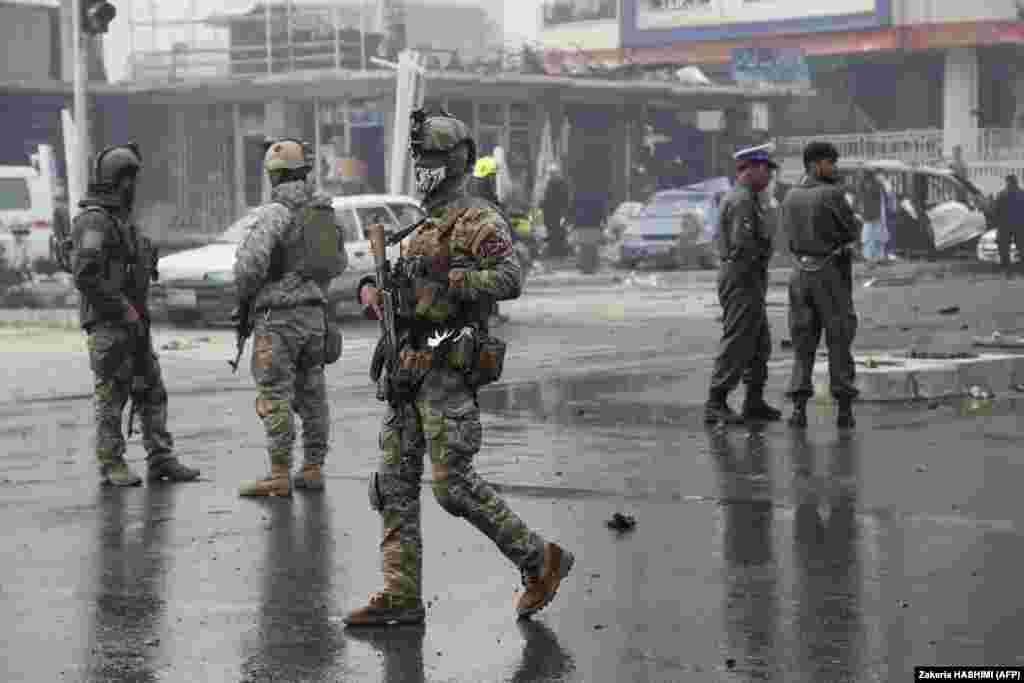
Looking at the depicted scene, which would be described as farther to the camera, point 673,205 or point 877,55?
point 877,55

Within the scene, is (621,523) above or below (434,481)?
below

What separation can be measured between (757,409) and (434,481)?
21.1 feet

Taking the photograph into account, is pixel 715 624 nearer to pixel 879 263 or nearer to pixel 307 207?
pixel 307 207

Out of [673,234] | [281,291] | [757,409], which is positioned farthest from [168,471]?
[673,234]

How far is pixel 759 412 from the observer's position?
43.8 feet

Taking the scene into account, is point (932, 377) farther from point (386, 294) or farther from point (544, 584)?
point (386, 294)

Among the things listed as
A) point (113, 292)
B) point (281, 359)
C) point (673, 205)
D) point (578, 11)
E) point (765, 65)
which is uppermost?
point (578, 11)

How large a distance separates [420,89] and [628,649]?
25.5m

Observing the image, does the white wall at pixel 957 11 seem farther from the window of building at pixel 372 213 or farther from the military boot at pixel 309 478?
the military boot at pixel 309 478

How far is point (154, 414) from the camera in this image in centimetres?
1096

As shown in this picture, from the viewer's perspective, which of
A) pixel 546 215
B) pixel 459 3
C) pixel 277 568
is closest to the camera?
pixel 277 568

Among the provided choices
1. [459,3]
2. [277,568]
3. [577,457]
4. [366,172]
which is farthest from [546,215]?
→ [277,568]

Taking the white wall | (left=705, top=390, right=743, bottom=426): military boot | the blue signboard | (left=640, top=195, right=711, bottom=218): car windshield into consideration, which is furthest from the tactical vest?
the white wall

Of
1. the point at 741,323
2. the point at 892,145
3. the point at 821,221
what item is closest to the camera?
the point at 821,221
